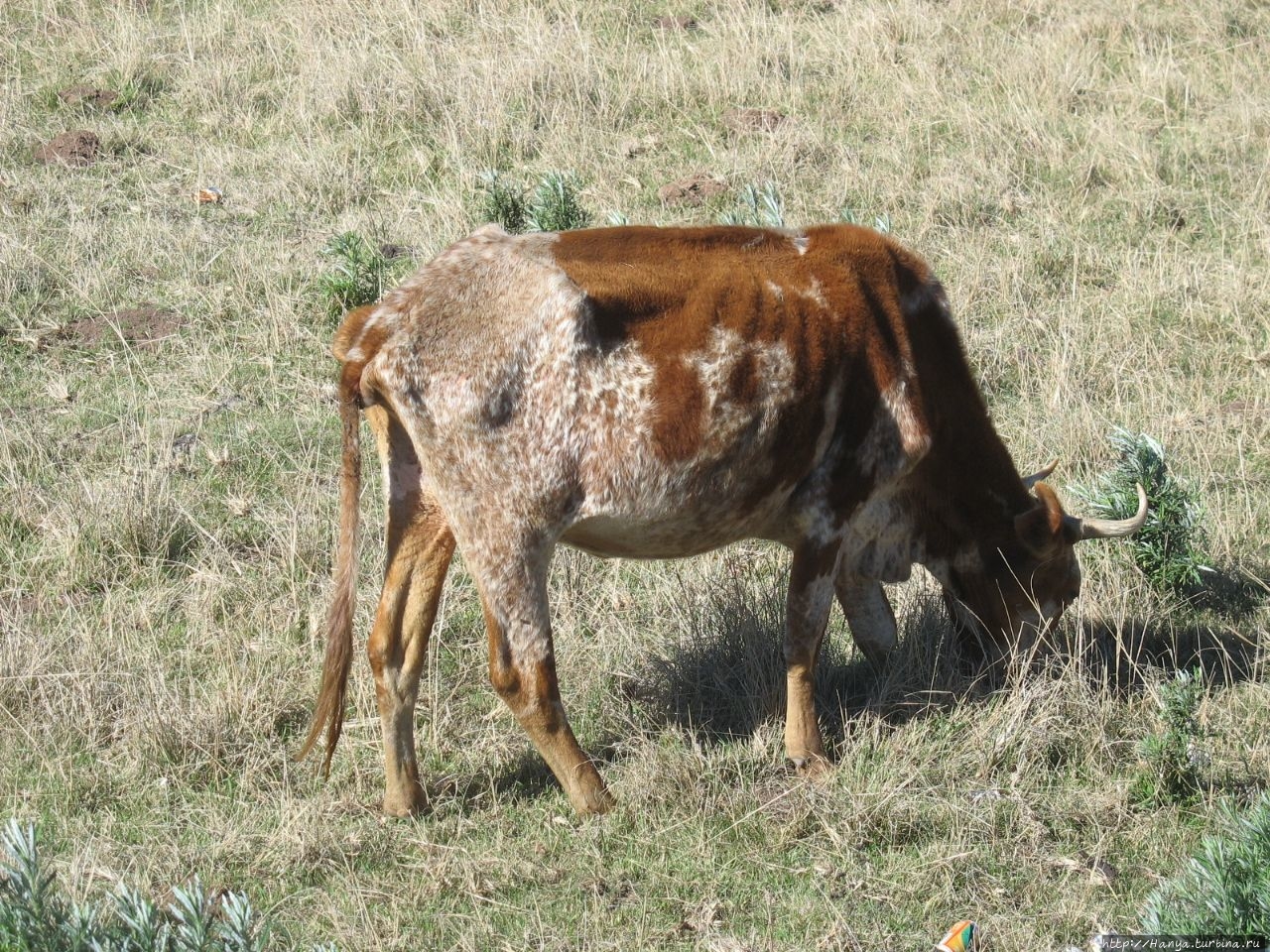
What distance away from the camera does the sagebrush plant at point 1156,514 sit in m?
6.91

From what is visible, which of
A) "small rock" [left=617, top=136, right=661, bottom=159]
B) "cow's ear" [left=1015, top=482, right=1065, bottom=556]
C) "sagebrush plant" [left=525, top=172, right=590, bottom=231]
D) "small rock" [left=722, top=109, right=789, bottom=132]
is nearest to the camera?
"cow's ear" [left=1015, top=482, right=1065, bottom=556]

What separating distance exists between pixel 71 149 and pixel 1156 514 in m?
7.70

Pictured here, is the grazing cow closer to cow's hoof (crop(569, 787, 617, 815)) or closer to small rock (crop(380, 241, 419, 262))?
cow's hoof (crop(569, 787, 617, 815))

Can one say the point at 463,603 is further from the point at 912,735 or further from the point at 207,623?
the point at 912,735

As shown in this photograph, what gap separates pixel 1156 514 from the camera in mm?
6891

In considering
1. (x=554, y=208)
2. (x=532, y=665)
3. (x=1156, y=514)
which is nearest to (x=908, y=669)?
(x=1156, y=514)

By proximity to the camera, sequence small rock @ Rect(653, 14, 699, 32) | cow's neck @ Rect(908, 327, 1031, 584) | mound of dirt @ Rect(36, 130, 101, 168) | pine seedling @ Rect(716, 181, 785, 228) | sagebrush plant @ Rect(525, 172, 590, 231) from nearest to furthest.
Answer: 1. cow's neck @ Rect(908, 327, 1031, 584)
2. pine seedling @ Rect(716, 181, 785, 228)
3. sagebrush plant @ Rect(525, 172, 590, 231)
4. mound of dirt @ Rect(36, 130, 101, 168)
5. small rock @ Rect(653, 14, 699, 32)

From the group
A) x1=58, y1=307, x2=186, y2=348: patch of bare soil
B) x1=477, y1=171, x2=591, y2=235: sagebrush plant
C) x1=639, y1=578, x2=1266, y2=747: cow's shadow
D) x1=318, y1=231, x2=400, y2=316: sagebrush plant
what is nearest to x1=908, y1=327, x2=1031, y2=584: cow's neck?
x1=639, y1=578, x2=1266, y2=747: cow's shadow

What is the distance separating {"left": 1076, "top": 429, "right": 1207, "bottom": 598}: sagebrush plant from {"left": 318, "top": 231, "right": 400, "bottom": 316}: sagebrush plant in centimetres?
428

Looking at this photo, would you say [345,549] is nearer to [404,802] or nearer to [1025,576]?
[404,802]

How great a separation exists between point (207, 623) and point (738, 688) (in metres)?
2.32

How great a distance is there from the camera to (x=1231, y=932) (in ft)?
14.6

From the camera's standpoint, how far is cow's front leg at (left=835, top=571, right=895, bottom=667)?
20.9 feet

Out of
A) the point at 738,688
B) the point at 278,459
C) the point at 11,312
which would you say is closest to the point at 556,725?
the point at 738,688
